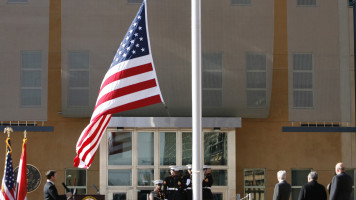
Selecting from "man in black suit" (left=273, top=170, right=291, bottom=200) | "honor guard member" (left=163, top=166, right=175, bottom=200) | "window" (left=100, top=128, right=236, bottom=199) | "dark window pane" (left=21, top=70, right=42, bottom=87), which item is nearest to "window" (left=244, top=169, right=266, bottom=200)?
"window" (left=100, top=128, right=236, bottom=199)

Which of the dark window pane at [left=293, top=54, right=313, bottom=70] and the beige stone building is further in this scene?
the dark window pane at [left=293, top=54, right=313, bottom=70]

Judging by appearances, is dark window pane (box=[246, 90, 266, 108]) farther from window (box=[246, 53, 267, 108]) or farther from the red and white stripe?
the red and white stripe

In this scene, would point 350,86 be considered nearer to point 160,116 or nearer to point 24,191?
point 160,116

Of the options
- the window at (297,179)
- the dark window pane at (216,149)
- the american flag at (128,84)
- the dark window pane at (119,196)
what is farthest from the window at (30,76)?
the american flag at (128,84)

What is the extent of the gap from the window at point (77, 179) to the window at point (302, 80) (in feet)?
24.2

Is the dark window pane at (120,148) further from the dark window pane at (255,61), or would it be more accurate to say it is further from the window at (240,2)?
the window at (240,2)

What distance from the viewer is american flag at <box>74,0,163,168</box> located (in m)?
12.4

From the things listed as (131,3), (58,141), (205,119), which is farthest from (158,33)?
(58,141)

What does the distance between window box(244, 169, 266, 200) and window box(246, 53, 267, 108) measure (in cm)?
221

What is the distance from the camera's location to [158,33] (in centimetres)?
2391

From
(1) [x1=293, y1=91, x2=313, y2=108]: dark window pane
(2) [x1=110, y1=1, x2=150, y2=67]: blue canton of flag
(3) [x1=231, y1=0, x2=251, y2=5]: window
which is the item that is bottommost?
(1) [x1=293, y1=91, x2=313, y2=108]: dark window pane

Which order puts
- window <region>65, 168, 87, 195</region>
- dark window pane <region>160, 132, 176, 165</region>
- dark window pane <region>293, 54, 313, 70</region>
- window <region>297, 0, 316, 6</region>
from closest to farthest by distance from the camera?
dark window pane <region>160, 132, 176, 165</region> → window <region>65, 168, 87, 195</region> → dark window pane <region>293, 54, 313, 70</region> → window <region>297, 0, 316, 6</region>

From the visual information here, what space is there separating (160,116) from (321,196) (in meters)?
11.7

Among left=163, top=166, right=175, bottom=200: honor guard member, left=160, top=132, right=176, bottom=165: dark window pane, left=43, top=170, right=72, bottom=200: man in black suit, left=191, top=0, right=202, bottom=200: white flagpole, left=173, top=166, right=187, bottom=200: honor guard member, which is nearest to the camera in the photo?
left=191, top=0, right=202, bottom=200: white flagpole
